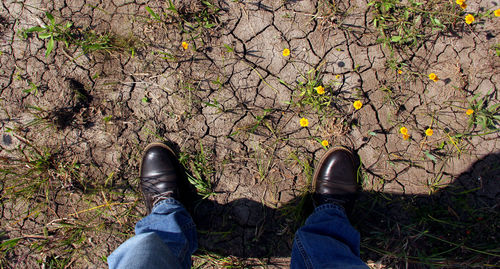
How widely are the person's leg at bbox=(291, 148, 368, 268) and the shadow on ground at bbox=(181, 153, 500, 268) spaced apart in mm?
170

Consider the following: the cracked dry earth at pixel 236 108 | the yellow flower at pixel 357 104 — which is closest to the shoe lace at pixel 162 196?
the cracked dry earth at pixel 236 108

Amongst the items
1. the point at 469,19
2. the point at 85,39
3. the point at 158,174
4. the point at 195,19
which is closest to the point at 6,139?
the point at 85,39

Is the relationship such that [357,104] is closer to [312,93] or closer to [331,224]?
[312,93]

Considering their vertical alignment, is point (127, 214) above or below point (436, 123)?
below

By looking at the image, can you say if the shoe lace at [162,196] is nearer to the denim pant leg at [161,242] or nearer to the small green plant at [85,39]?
the denim pant leg at [161,242]

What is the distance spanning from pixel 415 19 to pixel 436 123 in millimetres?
903

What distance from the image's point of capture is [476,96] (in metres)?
2.34

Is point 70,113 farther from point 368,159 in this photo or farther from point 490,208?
point 490,208

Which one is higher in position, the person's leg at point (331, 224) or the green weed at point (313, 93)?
the green weed at point (313, 93)

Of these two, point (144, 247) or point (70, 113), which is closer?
point (144, 247)

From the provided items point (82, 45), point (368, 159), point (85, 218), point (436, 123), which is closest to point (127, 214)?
point (85, 218)

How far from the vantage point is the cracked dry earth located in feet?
7.86

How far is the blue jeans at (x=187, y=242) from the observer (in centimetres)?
175

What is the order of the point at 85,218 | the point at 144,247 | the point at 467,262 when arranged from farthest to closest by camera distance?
the point at 85,218
the point at 467,262
the point at 144,247
